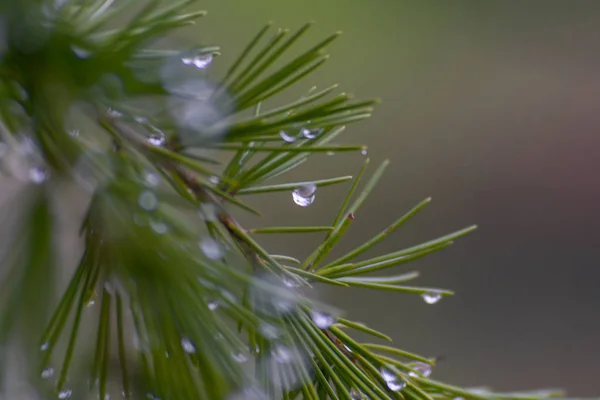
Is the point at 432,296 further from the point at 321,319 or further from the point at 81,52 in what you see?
the point at 81,52

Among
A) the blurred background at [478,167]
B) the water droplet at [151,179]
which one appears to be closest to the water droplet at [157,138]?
the water droplet at [151,179]

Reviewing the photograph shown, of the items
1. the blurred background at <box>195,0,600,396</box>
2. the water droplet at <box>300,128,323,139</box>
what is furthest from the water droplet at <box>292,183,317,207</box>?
the blurred background at <box>195,0,600,396</box>

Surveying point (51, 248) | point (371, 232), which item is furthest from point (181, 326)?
point (371, 232)

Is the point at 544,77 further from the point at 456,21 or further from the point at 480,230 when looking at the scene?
the point at 480,230

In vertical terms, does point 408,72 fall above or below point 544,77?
below

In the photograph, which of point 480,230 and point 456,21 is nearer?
point 480,230
